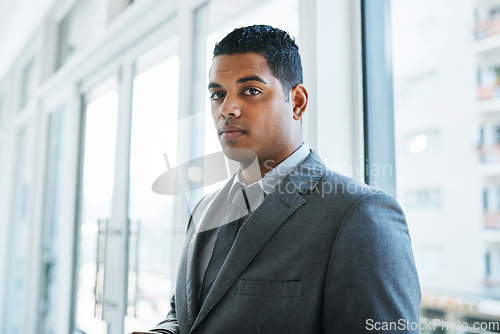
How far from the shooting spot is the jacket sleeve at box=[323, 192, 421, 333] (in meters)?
0.67

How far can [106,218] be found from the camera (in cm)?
235

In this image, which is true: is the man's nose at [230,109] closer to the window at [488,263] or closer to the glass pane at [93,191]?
the window at [488,263]

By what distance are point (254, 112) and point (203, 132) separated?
85cm

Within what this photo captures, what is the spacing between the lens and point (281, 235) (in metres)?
0.81

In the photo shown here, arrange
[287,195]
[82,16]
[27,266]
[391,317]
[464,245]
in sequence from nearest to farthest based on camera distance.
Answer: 1. [391,317]
2. [287,195]
3. [464,245]
4. [82,16]
5. [27,266]

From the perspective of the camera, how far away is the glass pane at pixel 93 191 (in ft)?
8.27

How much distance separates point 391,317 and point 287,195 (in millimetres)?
313

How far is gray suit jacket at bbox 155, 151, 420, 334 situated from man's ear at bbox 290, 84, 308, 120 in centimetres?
14

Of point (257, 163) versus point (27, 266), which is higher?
point (257, 163)

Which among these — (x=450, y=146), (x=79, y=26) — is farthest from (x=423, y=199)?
(x=79, y=26)

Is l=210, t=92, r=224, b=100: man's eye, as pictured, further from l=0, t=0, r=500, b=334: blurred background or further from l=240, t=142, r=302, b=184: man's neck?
l=0, t=0, r=500, b=334: blurred background

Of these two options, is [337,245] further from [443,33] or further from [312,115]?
[443,33]

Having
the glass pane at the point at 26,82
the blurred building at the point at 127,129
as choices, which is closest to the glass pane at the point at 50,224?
the blurred building at the point at 127,129

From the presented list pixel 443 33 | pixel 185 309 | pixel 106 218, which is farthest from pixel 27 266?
pixel 443 33
